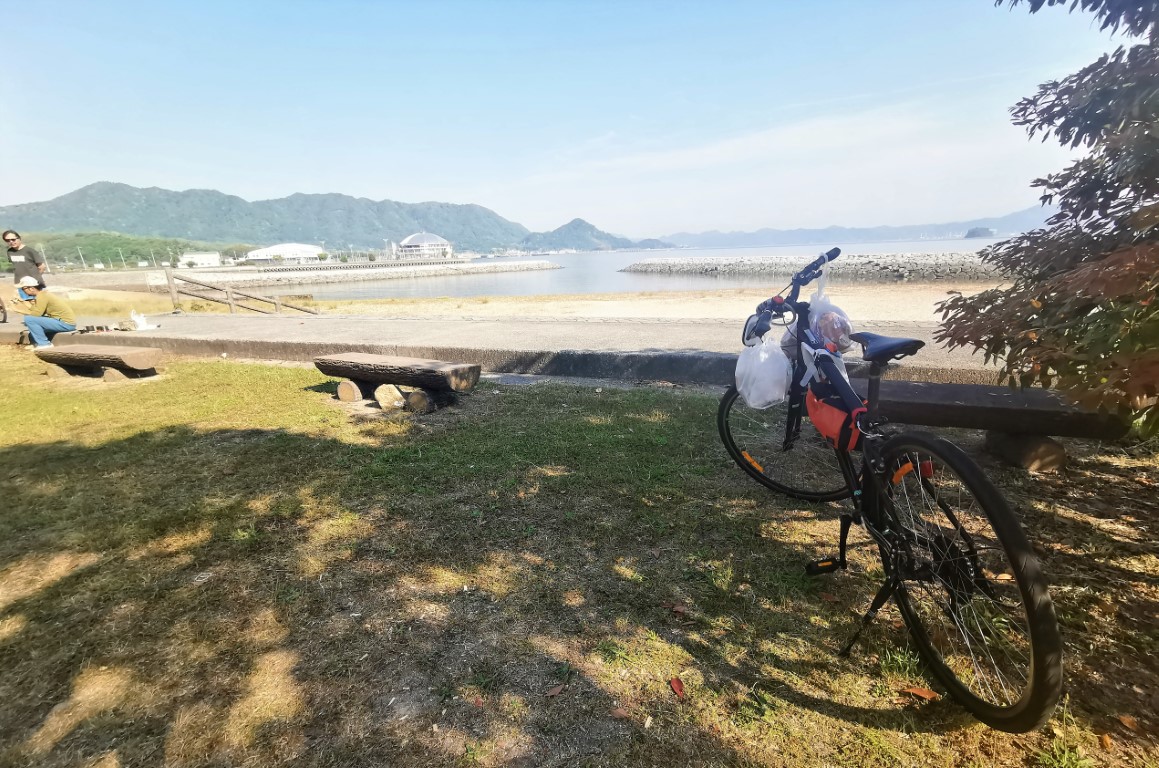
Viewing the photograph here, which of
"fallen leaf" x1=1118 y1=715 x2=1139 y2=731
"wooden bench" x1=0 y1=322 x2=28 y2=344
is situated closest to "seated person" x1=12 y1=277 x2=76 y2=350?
"wooden bench" x1=0 y1=322 x2=28 y2=344

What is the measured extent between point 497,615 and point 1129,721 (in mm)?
2597

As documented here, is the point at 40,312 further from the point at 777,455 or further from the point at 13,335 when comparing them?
the point at 777,455

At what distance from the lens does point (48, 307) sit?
1018 cm

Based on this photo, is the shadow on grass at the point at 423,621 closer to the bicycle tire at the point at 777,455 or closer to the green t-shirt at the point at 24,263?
the bicycle tire at the point at 777,455

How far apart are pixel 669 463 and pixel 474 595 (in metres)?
2.18

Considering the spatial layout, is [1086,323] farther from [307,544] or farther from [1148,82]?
[307,544]

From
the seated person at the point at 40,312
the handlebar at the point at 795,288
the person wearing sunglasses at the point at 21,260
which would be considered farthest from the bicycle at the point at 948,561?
the person wearing sunglasses at the point at 21,260

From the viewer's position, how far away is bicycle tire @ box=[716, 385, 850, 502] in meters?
3.90

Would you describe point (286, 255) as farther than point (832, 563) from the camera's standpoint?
Yes

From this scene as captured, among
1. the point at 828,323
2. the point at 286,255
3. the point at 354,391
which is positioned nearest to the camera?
the point at 828,323

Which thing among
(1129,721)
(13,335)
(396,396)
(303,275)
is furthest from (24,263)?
(303,275)

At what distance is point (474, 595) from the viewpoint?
2.79 meters

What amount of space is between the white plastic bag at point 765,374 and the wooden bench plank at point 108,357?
359 inches

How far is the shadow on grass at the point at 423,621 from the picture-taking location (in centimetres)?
196
